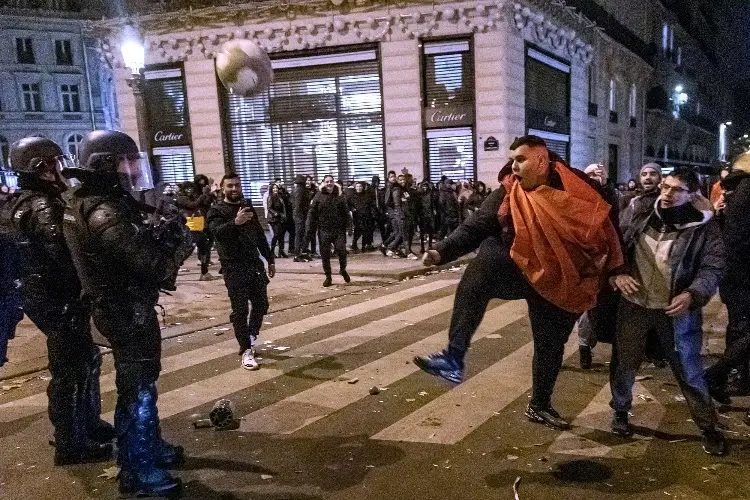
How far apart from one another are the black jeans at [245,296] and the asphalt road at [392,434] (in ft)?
1.25

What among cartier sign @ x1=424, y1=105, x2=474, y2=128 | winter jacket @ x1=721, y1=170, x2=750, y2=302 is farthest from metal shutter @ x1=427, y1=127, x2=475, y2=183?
winter jacket @ x1=721, y1=170, x2=750, y2=302

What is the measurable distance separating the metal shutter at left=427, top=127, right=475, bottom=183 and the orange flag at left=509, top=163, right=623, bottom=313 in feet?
49.9

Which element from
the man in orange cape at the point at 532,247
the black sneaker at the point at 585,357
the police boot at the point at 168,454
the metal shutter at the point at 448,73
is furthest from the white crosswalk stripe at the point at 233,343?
the metal shutter at the point at 448,73

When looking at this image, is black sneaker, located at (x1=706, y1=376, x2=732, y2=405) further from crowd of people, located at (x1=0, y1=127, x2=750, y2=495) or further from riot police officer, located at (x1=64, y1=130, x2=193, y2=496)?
riot police officer, located at (x1=64, y1=130, x2=193, y2=496)

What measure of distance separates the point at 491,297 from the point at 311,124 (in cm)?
1732

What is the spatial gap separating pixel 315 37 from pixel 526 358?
1573cm

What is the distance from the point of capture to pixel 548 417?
462 cm

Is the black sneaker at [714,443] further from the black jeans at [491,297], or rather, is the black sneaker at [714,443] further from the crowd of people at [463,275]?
the black jeans at [491,297]

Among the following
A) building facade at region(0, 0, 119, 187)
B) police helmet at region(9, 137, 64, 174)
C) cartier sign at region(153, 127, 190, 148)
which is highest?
building facade at region(0, 0, 119, 187)

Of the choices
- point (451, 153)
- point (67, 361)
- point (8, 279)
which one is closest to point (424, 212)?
point (451, 153)

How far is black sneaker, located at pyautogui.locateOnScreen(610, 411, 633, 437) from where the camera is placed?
444 centimetres

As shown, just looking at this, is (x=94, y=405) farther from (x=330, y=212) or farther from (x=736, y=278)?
(x=330, y=212)

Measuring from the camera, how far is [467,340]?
4.00m

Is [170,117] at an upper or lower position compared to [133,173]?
upper
